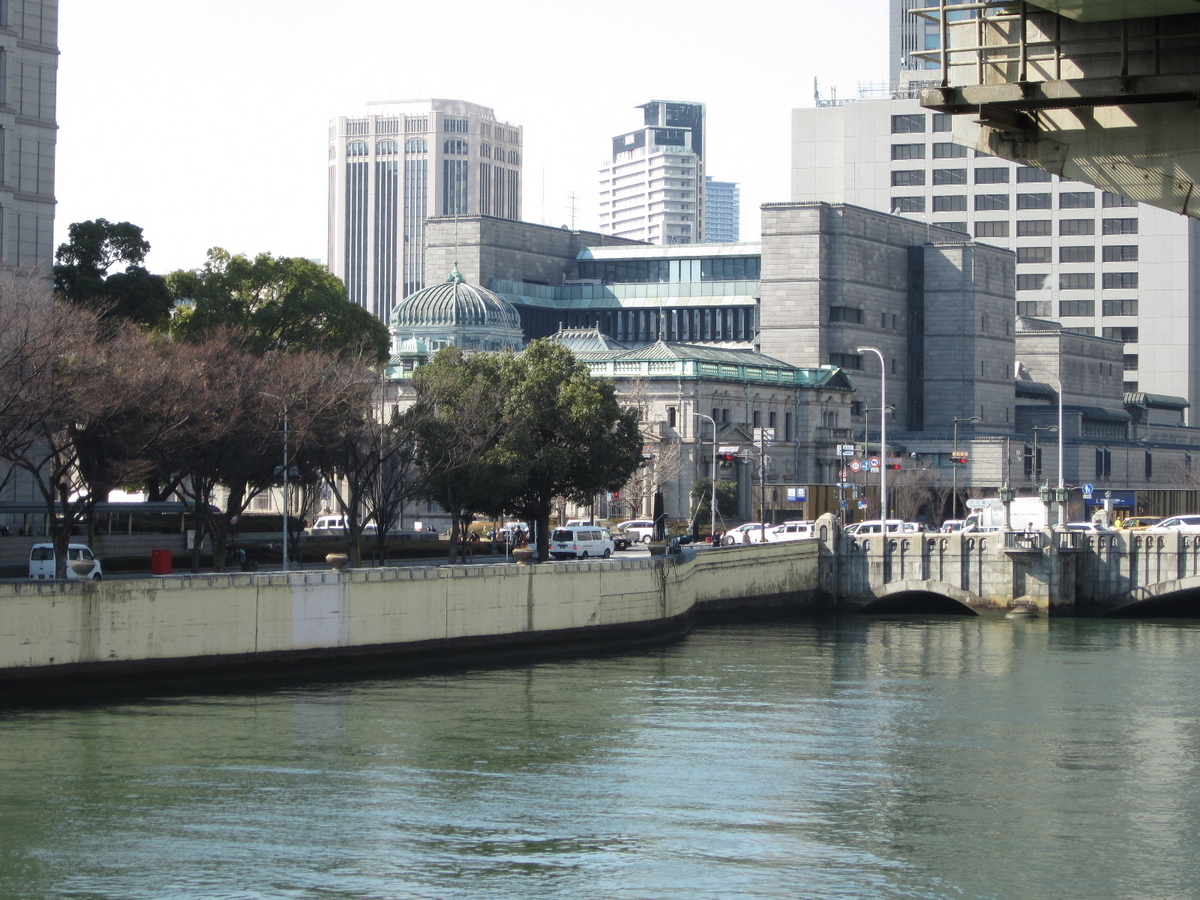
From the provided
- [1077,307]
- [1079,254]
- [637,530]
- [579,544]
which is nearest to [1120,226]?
[1079,254]

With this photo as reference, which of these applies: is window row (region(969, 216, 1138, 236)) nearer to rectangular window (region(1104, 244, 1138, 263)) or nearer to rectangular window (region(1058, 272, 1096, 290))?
rectangular window (region(1104, 244, 1138, 263))

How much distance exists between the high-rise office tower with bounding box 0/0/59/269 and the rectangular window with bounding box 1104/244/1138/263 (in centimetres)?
12317

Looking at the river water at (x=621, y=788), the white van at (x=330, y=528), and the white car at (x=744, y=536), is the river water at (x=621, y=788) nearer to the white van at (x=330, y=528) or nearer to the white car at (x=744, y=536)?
the white van at (x=330, y=528)

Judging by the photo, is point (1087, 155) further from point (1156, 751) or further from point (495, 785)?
point (1156, 751)

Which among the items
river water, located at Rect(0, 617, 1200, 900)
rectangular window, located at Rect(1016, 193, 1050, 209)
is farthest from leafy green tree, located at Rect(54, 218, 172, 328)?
rectangular window, located at Rect(1016, 193, 1050, 209)

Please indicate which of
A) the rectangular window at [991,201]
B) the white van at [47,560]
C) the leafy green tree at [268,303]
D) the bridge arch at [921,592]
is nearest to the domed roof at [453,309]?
the leafy green tree at [268,303]

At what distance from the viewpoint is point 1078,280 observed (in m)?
176

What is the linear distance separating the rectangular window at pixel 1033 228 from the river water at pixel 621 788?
126 m

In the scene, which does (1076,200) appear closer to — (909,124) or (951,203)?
(951,203)

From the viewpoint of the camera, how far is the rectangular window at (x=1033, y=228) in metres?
174

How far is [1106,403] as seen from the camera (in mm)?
163250

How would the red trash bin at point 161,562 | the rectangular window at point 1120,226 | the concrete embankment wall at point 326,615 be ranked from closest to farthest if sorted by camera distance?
the concrete embankment wall at point 326,615 < the red trash bin at point 161,562 < the rectangular window at point 1120,226

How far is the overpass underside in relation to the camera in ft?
Answer: 59.4

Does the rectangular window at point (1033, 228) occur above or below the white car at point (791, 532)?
above
